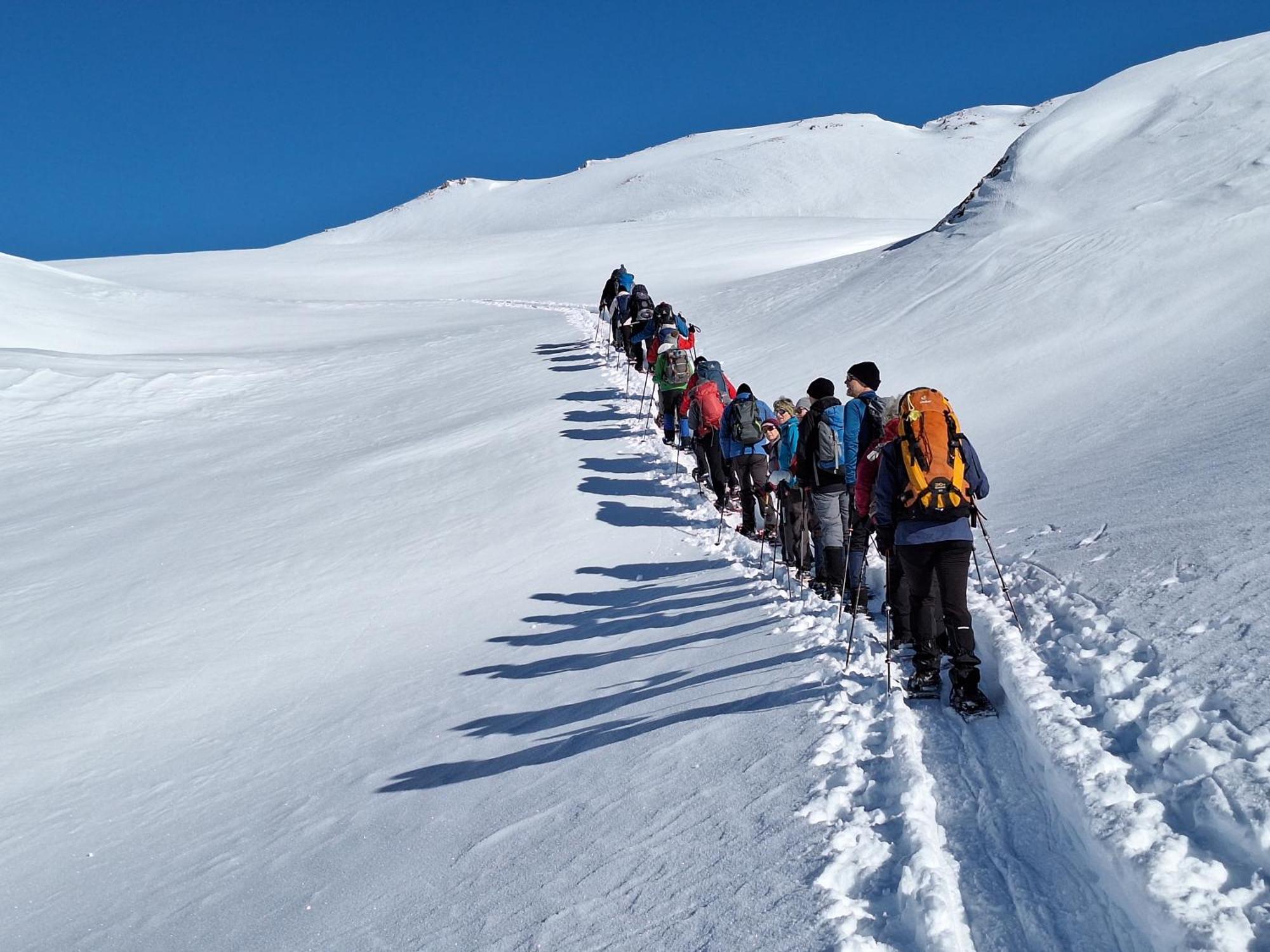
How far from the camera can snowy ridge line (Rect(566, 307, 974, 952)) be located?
3.57 metres

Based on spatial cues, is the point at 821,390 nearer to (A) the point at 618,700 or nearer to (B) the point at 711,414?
(A) the point at 618,700

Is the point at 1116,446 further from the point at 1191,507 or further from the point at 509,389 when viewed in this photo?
the point at 509,389

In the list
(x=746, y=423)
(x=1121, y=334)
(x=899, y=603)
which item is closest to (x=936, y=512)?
(x=899, y=603)

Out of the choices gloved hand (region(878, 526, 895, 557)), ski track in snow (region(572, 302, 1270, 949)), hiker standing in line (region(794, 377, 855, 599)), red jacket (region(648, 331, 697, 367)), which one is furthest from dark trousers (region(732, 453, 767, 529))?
red jacket (region(648, 331, 697, 367))

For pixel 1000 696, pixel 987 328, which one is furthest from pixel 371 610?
pixel 987 328

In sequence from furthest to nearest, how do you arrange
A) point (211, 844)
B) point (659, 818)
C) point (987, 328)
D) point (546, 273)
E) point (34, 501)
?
point (546, 273) < point (34, 501) < point (987, 328) < point (211, 844) < point (659, 818)

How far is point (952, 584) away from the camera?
512 centimetres

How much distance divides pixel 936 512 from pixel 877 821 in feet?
5.09

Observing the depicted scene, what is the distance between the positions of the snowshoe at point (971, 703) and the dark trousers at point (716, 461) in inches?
216

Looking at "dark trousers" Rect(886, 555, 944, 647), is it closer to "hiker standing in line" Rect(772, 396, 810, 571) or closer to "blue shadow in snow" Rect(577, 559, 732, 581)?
"hiker standing in line" Rect(772, 396, 810, 571)

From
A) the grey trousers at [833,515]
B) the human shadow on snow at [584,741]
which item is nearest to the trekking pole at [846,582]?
the grey trousers at [833,515]

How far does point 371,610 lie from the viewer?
1034 centimetres

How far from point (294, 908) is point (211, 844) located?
1516 mm

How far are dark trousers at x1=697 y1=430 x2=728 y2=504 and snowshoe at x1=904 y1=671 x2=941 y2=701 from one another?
17.3ft
